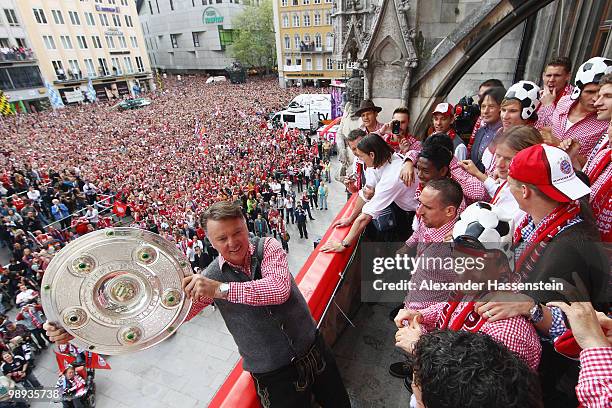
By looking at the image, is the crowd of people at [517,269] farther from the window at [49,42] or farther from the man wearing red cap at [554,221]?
the window at [49,42]

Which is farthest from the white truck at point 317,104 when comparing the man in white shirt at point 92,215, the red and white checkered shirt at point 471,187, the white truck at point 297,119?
the red and white checkered shirt at point 471,187

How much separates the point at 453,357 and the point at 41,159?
83.5ft

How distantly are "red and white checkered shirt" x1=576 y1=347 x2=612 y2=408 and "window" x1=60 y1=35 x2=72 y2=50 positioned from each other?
180 ft

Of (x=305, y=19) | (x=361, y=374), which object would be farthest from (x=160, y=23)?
(x=361, y=374)

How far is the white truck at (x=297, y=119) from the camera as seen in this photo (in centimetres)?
2771

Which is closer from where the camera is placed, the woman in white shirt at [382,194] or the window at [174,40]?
the woman in white shirt at [382,194]

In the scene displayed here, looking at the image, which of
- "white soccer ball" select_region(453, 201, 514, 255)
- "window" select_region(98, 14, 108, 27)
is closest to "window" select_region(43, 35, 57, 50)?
"window" select_region(98, 14, 108, 27)

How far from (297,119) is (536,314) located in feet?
89.8

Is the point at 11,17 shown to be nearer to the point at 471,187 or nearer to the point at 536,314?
the point at 471,187

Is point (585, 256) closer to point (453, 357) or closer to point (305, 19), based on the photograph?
point (453, 357)

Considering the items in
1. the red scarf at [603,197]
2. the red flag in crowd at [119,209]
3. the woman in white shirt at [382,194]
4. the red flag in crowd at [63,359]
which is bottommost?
the red flag in crowd at [63,359]

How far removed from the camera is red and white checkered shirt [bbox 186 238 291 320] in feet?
6.26

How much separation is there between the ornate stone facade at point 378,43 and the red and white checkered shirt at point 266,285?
422cm

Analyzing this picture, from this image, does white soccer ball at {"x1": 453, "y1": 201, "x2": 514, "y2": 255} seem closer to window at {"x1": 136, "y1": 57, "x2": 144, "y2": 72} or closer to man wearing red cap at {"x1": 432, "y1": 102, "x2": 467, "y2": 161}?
man wearing red cap at {"x1": 432, "y1": 102, "x2": 467, "y2": 161}
